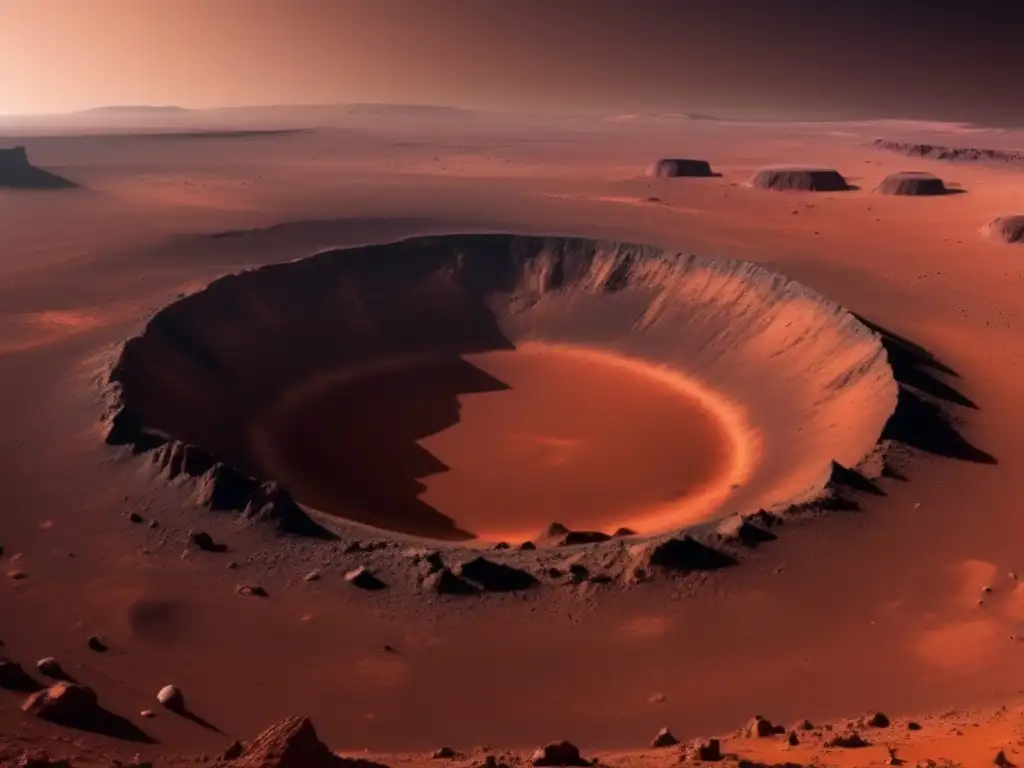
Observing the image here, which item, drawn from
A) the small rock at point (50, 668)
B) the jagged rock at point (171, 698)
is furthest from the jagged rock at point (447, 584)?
the small rock at point (50, 668)

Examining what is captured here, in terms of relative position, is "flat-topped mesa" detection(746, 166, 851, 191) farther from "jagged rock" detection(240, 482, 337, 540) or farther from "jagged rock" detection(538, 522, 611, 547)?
"jagged rock" detection(240, 482, 337, 540)

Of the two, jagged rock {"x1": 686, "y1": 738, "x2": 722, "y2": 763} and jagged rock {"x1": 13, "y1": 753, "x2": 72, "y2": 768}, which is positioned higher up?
jagged rock {"x1": 13, "y1": 753, "x2": 72, "y2": 768}

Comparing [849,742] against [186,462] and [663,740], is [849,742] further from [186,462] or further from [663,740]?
[186,462]

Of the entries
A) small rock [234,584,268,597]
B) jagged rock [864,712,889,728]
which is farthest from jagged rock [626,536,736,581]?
small rock [234,584,268,597]

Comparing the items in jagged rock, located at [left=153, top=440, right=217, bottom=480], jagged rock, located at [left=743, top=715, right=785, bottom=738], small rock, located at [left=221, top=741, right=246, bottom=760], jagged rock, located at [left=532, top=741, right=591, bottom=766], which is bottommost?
jagged rock, located at [left=743, top=715, right=785, bottom=738]

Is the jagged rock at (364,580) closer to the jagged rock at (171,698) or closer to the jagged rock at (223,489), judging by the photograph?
the jagged rock at (223,489)

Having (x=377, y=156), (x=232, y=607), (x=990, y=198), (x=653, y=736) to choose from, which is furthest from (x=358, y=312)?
(x=377, y=156)

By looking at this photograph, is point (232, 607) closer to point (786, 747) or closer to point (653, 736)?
point (653, 736)

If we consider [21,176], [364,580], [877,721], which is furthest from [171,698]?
[21,176]
